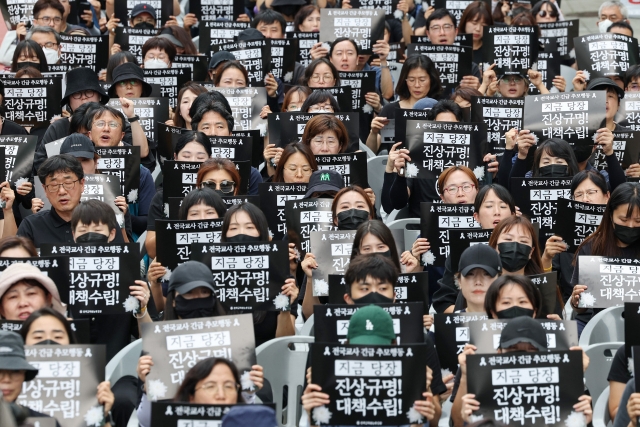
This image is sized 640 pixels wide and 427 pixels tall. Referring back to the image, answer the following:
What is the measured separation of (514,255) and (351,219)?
135 cm

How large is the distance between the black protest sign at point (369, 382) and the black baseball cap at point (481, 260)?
1.41 metres

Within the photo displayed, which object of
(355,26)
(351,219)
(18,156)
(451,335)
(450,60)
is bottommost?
(451,335)

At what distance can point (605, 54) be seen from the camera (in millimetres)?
14992

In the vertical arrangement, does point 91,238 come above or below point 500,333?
above

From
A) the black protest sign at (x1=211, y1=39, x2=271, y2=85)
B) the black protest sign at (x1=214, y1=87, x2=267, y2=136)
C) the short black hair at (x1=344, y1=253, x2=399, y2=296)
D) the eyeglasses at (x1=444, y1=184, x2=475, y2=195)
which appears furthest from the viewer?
the black protest sign at (x1=211, y1=39, x2=271, y2=85)

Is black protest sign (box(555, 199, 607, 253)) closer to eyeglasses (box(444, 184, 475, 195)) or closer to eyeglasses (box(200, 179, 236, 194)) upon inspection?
eyeglasses (box(444, 184, 475, 195))

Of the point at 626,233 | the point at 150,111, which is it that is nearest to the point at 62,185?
the point at 150,111

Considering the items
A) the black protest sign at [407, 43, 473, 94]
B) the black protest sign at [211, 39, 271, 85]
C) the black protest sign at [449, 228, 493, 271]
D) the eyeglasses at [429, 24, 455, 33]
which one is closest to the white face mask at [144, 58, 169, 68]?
the black protest sign at [211, 39, 271, 85]

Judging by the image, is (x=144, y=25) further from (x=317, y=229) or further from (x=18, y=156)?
(x=317, y=229)

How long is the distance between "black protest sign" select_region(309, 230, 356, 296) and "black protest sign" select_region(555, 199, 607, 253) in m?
1.84

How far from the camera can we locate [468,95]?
1338cm

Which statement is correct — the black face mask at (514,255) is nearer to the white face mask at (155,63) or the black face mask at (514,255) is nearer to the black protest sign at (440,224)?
the black protest sign at (440,224)

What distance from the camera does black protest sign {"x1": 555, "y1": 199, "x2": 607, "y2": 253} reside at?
1057cm

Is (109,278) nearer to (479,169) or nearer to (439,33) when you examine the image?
(479,169)
